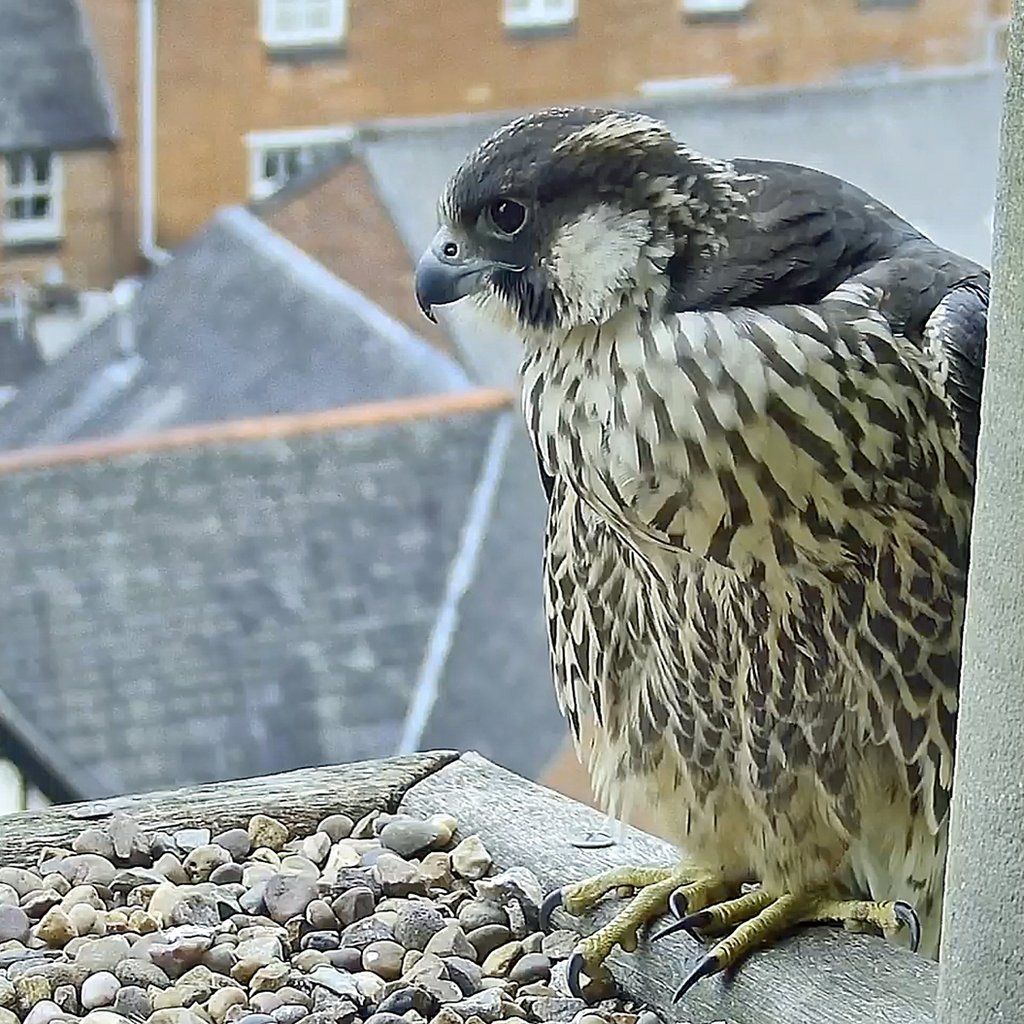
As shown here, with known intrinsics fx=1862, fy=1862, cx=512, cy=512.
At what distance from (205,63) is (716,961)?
7.33 feet

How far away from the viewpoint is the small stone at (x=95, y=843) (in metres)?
1.59

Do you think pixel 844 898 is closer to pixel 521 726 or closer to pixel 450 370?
pixel 521 726

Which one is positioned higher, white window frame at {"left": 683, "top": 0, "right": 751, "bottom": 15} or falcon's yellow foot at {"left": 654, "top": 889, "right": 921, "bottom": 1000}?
white window frame at {"left": 683, "top": 0, "right": 751, "bottom": 15}

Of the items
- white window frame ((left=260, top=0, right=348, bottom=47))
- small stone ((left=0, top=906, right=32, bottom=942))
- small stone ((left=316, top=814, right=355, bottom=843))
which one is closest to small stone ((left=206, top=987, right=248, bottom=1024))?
small stone ((left=0, top=906, right=32, bottom=942))

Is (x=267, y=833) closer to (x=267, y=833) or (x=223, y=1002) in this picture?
(x=267, y=833)

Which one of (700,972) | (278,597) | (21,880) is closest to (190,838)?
(21,880)

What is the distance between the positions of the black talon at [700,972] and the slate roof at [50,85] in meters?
2.15

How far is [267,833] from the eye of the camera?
5.35ft

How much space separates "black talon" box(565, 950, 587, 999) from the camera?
1390 mm

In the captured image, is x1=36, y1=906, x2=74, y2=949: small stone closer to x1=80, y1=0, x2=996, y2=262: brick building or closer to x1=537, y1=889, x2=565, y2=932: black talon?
x1=537, y1=889, x2=565, y2=932: black talon

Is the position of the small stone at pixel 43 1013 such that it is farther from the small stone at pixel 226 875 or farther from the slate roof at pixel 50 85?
the slate roof at pixel 50 85

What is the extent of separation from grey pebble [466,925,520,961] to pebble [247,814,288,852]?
0.81ft

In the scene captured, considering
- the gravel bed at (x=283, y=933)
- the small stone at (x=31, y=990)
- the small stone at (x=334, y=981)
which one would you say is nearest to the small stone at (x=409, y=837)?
the gravel bed at (x=283, y=933)

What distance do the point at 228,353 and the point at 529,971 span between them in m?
2.29
